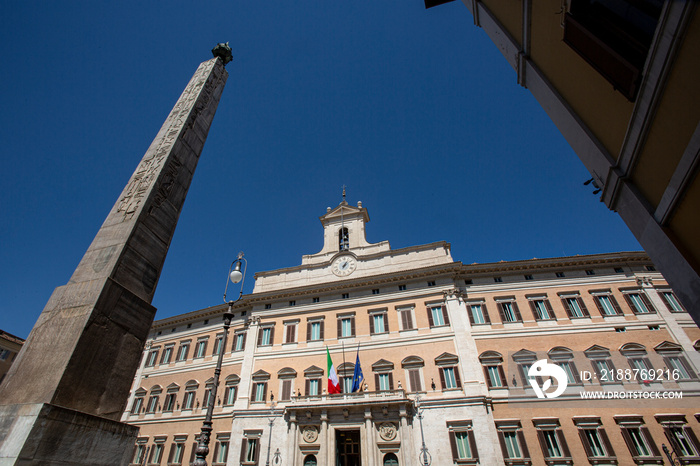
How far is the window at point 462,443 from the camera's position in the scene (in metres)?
17.2

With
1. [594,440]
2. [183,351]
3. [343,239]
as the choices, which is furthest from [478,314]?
[183,351]

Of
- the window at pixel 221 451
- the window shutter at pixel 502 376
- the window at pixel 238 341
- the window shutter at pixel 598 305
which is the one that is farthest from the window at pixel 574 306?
the window at pixel 221 451

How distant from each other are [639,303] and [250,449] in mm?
24313

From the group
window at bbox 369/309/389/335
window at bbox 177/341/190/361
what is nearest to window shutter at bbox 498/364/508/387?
window at bbox 369/309/389/335

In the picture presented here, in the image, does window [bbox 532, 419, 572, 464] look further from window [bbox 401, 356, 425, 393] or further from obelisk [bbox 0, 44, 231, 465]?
obelisk [bbox 0, 44, 231, 465]

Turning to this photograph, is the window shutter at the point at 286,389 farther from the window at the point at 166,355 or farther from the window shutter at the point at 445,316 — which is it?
the window at the point at 166,355

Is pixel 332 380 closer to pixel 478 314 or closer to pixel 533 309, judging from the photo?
pixel 478 314

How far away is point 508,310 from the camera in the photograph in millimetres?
21406

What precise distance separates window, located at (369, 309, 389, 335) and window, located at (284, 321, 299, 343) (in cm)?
541

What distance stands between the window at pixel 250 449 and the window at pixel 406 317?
10.8 meters

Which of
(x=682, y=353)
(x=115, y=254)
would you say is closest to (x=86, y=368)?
(x=115, y=254)

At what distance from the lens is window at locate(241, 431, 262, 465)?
2017 centimetres

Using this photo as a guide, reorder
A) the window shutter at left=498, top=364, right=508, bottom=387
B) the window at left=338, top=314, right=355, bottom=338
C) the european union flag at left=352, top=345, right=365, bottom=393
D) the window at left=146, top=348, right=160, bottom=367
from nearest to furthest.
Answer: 1. the window shutter at left=498, top=364, right=508, bottom=387
2. the european union flag at left=352, top=345, right=365, bottom=393
3. the window at left=338, top=314, right=355, bottom=338
4. the window at left=146, top=348, right=160, bottom=367

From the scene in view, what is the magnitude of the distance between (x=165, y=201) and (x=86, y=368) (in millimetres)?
3390
